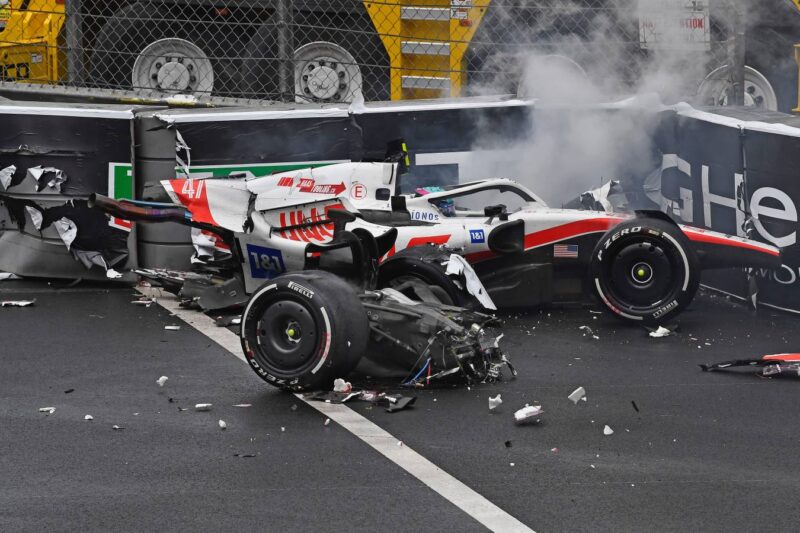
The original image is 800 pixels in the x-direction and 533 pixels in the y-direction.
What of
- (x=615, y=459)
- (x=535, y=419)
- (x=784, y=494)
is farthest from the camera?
(x=535, y=419)

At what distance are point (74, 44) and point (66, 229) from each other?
250 centimetres

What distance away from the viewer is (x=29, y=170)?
35.3 feet

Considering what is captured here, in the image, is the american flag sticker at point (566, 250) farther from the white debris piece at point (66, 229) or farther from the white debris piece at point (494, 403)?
the white debris piece at point (66, 229)

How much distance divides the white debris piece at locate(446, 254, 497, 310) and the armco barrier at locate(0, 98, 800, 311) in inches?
87.3

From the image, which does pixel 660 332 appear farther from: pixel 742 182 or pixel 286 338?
pixel 286 338

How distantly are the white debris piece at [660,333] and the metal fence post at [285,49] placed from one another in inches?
187

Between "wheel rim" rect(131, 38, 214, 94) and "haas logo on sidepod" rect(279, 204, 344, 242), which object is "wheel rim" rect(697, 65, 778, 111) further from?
"wheel rim" rect(131, 38, 214, 94)

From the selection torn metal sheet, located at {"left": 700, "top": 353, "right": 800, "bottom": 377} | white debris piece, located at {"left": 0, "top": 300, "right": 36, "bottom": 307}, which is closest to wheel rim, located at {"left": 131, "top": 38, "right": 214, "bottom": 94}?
white debris piece, located at {"left": 0, "top": 300, "right": 36, "bottom": 307}

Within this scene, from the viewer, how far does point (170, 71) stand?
44.3 ft

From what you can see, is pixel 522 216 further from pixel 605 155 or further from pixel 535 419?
pixel 535 419

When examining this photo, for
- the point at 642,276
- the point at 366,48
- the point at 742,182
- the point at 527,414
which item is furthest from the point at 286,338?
the point at 366,48

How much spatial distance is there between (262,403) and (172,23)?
8.13m

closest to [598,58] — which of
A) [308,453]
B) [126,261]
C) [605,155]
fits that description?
[605,155]

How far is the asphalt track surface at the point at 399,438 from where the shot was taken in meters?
5.18
